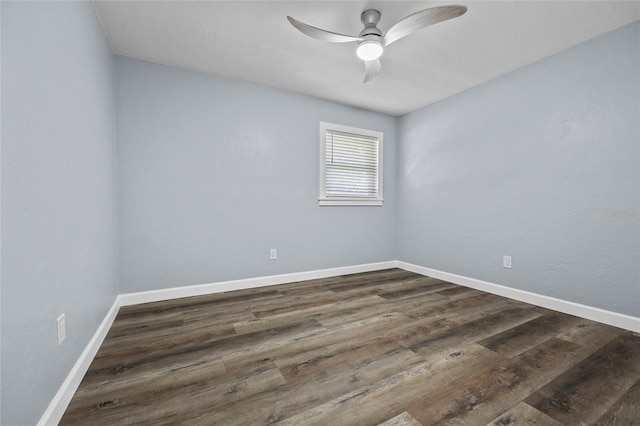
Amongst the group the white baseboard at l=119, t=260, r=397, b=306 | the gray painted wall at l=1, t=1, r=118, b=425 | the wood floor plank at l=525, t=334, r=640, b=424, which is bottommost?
the wood floor plank at l=525, t=334, r=640, b=424

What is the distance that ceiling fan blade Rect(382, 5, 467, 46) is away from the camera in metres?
1.61

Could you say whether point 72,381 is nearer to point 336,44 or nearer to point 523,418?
point 523,418

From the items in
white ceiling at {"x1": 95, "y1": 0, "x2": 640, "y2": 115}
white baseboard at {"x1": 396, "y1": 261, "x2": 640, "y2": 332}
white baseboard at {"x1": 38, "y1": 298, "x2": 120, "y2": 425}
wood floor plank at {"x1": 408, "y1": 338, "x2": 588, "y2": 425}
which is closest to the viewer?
white baseboard at {"x1": 38, "y1": 298, "x2": 120, "y2": 425}

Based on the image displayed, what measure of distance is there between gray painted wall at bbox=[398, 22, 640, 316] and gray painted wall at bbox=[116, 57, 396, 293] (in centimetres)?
146

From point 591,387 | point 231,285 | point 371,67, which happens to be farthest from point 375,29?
point 231,285

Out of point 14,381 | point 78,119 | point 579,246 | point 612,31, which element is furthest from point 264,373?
point 612,31

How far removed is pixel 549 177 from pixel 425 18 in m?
2.00

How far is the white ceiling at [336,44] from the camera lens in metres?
1.94

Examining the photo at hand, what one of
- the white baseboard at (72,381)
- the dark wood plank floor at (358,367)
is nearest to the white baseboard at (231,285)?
the dark wood plank floor at (358,367)

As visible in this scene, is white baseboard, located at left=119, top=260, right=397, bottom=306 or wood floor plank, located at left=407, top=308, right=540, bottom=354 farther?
white baseboard, located at left=119, top=260, right=397, bottom=306

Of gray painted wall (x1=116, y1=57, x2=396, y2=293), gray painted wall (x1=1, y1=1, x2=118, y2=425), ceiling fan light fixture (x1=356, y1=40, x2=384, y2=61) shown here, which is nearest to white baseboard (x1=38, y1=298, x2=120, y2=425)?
gray painted wall (x1=1, y1=1, x2=118, y2=425)

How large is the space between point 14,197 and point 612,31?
4.00 meters

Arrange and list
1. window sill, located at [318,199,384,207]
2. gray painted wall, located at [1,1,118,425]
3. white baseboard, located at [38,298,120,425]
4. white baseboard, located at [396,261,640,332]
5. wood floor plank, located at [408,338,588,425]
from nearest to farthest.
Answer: gray painted wall, located at [1,1,118,425], white baseboard, located at [38,298,120,425], wood floor plank, located at [408,338,588,425], white baseboard, located at [396,261,640,332], window sill, located at [318,199,384,207]

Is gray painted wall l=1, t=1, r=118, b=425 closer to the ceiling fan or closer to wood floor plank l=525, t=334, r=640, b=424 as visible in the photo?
the ceiling fan
